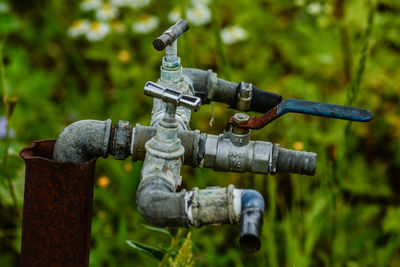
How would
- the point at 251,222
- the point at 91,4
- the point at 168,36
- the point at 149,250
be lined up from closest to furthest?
the point at 251,222
the point at 168,36
the point at 149,250
the point at 91,4

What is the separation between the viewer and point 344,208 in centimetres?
238

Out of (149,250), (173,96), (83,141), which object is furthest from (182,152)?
(149,250)

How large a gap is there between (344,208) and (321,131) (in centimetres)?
52

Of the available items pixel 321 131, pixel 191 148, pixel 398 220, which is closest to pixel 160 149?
pixel 191 148

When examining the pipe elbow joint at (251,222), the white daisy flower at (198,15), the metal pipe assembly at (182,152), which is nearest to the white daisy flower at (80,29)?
the white daisy flower at (198,15)

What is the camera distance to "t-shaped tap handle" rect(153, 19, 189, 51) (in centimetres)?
104

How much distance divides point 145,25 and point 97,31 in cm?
32

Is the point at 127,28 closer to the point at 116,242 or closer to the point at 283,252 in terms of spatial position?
the point at 116,242

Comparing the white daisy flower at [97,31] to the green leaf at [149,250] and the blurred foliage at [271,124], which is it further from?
the green leaf at [149,250]

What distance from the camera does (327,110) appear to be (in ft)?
3.29

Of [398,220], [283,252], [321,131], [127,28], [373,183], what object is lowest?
[283,252]

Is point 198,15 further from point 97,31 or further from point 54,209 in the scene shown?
point 54,209

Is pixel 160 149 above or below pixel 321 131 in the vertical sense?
below

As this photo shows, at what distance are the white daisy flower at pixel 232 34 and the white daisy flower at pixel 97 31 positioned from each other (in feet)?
2.56
